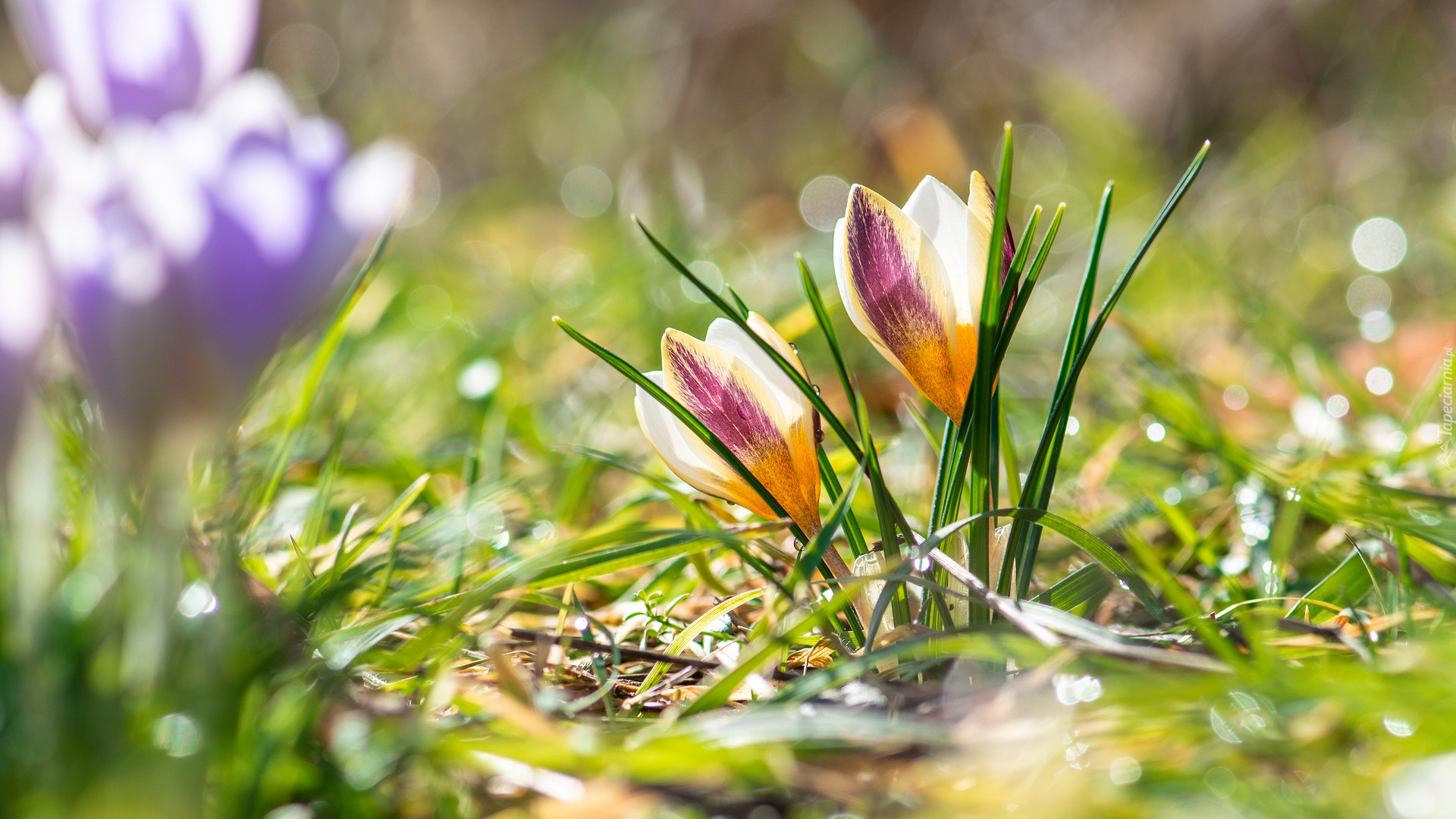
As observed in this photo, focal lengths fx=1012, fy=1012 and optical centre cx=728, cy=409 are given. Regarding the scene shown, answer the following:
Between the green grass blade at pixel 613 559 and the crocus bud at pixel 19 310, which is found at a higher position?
the crocus bud at pixel 19 310

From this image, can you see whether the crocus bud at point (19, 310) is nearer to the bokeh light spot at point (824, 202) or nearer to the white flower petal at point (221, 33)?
the white flower petal at point (221, 33)

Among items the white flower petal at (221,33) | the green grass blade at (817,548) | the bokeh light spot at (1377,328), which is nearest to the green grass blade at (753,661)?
the green grass blade at (817,548)

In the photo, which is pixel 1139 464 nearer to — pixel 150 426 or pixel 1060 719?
pixel 1060 719

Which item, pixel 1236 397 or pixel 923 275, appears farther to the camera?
pixel 1236 397

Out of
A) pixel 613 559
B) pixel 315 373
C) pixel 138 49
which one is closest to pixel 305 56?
pixel 315 373

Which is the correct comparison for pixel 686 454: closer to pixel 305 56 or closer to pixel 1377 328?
pixel 1377 328

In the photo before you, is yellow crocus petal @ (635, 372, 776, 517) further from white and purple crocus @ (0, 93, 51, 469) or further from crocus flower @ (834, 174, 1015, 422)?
white and purple crocus @ (0, 93, 51, 469)
